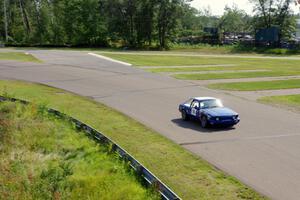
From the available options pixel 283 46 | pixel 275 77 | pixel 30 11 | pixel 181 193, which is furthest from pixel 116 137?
pixel 30 11

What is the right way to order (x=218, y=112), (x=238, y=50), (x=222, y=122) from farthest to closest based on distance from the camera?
(x=238, y=50)
(x=218, y=112)
(x=222, y=122)

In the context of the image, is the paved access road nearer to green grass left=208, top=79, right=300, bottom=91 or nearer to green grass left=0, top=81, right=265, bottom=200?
green grass left=0, top=81, right=265, bottom=200

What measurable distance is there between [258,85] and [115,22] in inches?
2122

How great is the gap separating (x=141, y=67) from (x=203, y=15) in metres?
141

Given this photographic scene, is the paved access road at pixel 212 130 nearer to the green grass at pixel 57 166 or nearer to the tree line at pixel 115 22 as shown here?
the green grass at pixel 57 166

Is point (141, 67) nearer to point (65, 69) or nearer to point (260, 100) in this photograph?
point (65, 69)

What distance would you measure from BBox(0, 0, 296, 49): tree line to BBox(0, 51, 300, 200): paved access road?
4444cm

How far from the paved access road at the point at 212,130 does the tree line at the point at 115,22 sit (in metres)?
44.4

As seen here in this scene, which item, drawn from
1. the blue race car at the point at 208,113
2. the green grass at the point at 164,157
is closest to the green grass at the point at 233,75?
the green grass at the point at 164,157

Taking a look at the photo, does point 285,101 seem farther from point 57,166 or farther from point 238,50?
point 238,50

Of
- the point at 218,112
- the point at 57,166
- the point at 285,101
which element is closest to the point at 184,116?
the point at 218,112

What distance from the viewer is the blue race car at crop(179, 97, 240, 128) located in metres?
18.9

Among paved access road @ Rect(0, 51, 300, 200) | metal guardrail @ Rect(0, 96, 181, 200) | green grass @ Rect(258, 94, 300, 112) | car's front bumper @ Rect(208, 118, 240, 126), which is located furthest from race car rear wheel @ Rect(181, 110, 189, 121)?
green grass @ Rect(258, 94, 300, 112)

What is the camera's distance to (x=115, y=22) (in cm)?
8506
